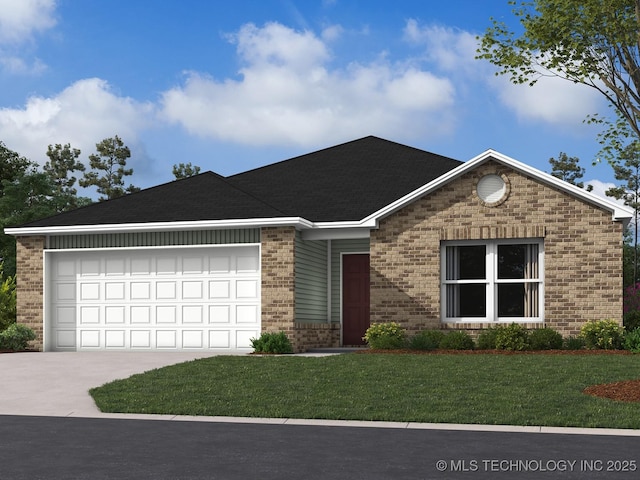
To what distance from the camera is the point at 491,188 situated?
21.7 metres

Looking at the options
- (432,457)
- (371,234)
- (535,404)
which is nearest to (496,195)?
(371,234)

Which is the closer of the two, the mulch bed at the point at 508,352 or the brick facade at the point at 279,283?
the mulch bed at the point at 508,352

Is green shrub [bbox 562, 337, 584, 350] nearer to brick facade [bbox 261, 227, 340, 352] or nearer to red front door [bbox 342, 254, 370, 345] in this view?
red front door [bbox 342, 254, 370, 345]

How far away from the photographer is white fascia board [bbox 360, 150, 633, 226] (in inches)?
820

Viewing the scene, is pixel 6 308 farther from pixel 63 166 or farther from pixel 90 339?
pixel 63 166

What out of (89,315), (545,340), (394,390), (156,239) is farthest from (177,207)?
(394,390)

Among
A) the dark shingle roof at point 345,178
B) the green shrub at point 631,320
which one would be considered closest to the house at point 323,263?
the dark shingle roof at point 345,178

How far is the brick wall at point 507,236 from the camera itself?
2098cm

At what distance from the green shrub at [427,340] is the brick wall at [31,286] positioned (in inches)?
405

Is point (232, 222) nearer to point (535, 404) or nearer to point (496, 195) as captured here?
point (496, 195)

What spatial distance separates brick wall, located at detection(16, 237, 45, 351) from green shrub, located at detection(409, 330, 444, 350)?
Result: 10.3 meters

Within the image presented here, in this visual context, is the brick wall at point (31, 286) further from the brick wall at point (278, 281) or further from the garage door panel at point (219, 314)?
the brick wall at point (278, 281)

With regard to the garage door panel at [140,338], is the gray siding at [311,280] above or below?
above

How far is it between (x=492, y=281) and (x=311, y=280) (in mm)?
4887
